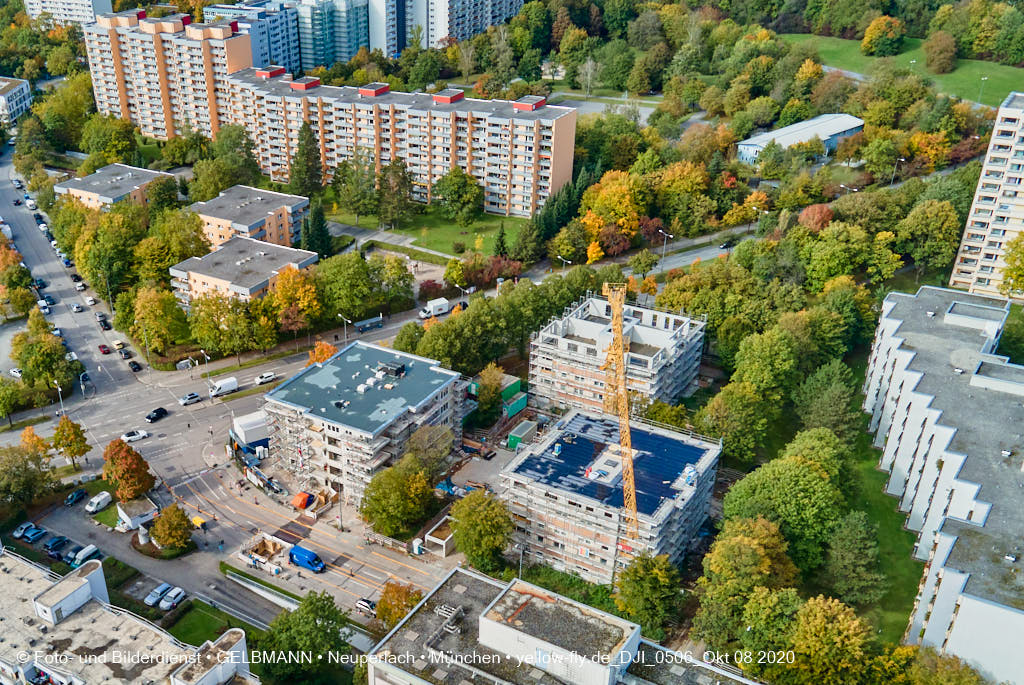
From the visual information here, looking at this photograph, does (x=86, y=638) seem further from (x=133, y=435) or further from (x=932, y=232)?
(x=932, y=232)

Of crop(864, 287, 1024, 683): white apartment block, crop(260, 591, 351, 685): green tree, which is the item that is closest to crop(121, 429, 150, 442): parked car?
crop(260, 591, 351, 685): green tree

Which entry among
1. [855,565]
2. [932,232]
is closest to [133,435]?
[855,565]

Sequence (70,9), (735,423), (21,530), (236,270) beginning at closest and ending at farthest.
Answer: (21,530) < (735,423) < (236,270) < (70,9)

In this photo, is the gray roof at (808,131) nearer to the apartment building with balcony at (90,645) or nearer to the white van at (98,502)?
the white van at (98,502)

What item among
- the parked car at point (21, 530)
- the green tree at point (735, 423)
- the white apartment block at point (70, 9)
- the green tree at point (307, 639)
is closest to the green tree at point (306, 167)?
the parked car at point (21, 530)

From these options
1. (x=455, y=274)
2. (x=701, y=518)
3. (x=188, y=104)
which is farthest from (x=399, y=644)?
(x=188, y=104)
